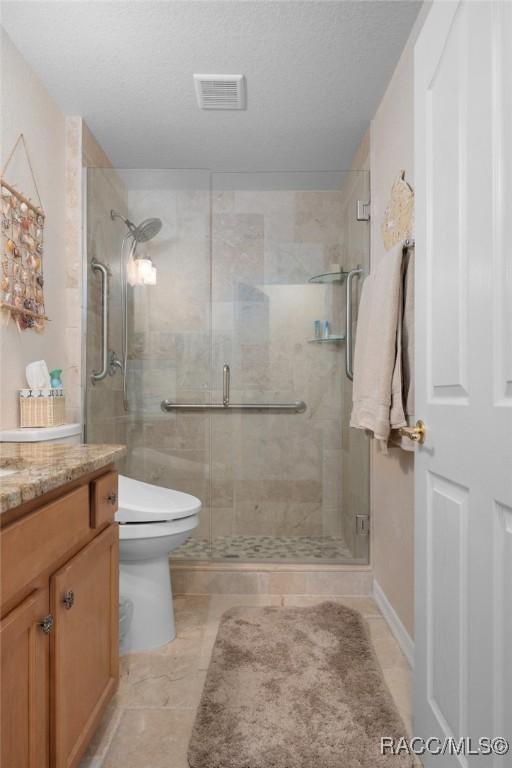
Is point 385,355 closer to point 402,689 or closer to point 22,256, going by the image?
point 402,689

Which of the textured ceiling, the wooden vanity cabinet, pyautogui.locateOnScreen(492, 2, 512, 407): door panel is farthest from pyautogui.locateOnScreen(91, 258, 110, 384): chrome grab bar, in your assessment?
pyautogui.locateOnScreen(492, 2, 512, 407): door panel

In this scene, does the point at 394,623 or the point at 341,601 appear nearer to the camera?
the point at 394,623

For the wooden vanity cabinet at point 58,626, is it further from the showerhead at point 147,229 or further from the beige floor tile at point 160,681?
the showerhead at point 147,229

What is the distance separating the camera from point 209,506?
2.73 m

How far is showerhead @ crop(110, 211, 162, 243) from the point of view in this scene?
2666 millimetres

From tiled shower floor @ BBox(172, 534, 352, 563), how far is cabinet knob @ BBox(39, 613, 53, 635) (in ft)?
5.52

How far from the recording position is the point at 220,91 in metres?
2.37

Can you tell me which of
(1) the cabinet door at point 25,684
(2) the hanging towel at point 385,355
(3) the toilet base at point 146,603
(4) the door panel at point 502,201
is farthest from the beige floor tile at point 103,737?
(4) the door panel at point 502,201

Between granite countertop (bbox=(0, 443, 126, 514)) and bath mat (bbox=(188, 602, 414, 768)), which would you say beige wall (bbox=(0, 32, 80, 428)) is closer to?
granite countertop (bbox=(0, 443, 126, 514))

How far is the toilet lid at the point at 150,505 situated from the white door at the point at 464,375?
980 millimetres

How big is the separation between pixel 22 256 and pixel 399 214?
5.12 feet

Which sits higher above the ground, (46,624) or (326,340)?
(326,340)

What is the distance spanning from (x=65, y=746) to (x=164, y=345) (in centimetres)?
186

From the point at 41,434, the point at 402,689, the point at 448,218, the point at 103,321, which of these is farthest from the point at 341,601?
the point at 448,218
